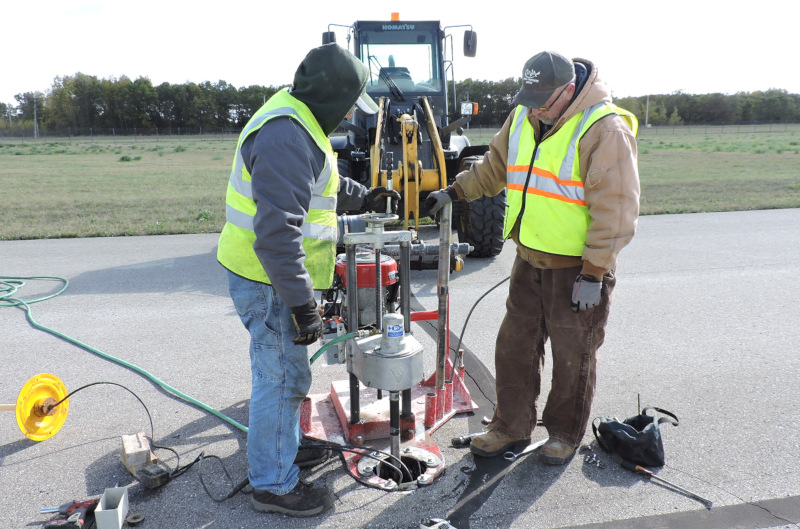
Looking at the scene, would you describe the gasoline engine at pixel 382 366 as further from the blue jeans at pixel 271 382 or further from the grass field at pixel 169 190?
the grass field at pixel 169 190

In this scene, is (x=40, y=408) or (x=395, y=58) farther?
(x=395, y=58)

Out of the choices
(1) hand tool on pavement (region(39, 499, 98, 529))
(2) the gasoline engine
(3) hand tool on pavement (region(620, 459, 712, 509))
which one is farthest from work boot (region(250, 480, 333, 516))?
(3) hand tool on pavement (region(620, 459, 712, 509))

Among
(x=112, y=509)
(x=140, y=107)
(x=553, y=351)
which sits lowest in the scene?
(x=112, y=509)

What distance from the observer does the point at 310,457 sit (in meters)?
3.27

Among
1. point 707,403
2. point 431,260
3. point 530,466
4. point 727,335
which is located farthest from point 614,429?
point 431,260

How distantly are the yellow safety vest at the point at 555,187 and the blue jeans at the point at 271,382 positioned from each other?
4.40 feet

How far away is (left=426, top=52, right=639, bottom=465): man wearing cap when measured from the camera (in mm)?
2891

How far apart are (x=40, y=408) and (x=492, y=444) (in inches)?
101

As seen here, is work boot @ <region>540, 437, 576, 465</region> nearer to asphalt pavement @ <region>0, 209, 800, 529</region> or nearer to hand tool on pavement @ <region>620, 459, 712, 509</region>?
asphalt pavement @ <region>0, 209, 800, 529</region>

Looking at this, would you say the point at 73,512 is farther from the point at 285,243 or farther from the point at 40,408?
the point at 285,243

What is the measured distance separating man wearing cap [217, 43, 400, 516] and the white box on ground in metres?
0.57

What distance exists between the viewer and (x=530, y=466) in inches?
128

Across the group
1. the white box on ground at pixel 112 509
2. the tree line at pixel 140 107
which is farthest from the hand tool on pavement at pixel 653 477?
the tree line at pixel 140 107

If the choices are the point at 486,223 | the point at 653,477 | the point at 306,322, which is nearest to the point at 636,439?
the point at 653,477
